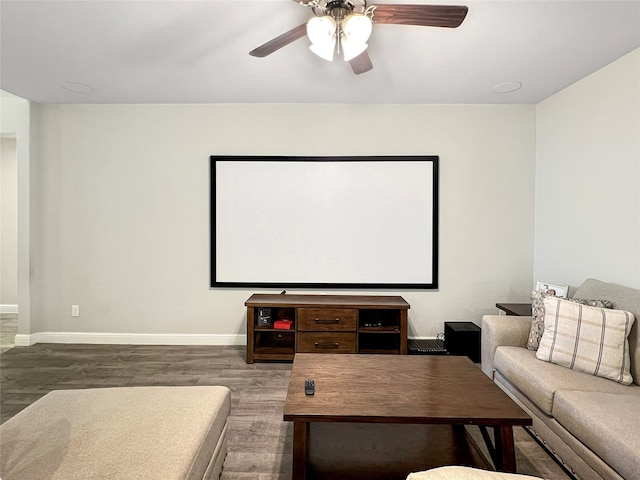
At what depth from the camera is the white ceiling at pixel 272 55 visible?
2146 millimetres

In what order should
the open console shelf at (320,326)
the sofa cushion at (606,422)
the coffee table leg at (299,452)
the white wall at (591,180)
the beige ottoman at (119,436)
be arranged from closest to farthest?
1. the beige ottoman at (119,436)
2. the sofa cushion at (606,422)
3. the coffee table leg at (299,452)
4. the white wall at (591,180)
5. the open console shelf at (320,326)

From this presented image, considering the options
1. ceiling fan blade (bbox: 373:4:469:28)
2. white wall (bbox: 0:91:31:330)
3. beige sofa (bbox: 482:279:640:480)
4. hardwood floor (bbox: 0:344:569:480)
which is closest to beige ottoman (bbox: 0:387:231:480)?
hardwood floor (bbox: 0:344:569:480)

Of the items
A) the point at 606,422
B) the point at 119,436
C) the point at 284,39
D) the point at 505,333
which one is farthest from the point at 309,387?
the point at 284,39

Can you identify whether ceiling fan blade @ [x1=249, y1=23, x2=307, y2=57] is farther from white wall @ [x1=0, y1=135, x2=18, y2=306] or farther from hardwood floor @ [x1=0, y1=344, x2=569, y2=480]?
white wall @ [x1=0, y1=135, x2=18, y2=306]

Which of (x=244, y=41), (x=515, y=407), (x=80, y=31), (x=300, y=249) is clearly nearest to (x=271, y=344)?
(x=300, y=249)

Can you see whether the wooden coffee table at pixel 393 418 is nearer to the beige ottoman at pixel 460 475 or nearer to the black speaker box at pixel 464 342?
the beige ottoman at pixel 460 475

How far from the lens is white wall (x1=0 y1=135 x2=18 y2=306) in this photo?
527 cm

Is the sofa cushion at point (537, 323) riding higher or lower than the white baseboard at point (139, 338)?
higher

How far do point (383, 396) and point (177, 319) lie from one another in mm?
2805

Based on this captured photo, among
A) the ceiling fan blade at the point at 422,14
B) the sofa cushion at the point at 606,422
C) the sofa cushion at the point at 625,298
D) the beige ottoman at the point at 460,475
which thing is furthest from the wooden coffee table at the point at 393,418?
the ceiling fan blade at the point at 422,14

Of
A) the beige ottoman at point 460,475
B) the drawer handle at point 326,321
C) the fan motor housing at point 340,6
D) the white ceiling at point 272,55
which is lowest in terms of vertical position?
the drawer handle at point 326,321

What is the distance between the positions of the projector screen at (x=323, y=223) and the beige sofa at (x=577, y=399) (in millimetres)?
1226

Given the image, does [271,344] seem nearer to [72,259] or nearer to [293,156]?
[293,156]

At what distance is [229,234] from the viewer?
3.81 meters
